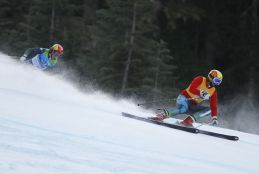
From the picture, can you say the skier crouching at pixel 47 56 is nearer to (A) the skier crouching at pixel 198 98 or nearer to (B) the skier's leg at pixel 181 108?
(A) the skier crouching at pixel 198 98

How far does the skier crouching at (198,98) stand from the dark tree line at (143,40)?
6473mm

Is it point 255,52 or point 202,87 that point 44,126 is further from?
point 255,52

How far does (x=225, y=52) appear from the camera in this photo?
2244 centimetres

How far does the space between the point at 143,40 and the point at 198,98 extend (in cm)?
833

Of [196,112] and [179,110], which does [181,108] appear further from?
[196,112]

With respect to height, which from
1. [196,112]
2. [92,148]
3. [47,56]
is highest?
[47,56]

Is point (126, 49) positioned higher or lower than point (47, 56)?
higher

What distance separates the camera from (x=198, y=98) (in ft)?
22.5

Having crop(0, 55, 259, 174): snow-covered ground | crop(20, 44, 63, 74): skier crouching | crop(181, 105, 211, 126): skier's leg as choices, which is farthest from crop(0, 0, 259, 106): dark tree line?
crop(0, 55, 259, 174): snow-covered ground

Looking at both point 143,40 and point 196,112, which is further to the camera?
point 143,40

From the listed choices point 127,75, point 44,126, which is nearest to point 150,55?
point 127,75

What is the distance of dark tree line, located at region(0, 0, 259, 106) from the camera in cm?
1440

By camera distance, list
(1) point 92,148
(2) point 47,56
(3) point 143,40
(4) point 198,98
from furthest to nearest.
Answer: (3) point 143,40 < (2) point 47,56 < (4) point 198,98 < (1) point 92,148

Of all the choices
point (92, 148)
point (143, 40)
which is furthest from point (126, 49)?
point (92, 148)
